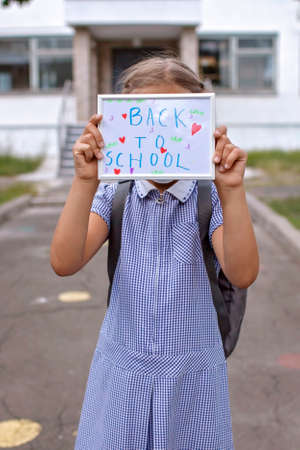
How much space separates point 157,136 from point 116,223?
32cm

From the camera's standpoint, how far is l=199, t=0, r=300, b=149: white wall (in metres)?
17.6

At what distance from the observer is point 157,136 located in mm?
1559

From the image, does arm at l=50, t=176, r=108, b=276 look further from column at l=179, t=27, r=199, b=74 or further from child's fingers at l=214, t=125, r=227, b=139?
column at l=179, t=27, r=199, b=74

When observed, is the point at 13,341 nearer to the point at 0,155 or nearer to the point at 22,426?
the point at 22,426

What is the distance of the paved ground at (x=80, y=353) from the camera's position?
9.52 ft

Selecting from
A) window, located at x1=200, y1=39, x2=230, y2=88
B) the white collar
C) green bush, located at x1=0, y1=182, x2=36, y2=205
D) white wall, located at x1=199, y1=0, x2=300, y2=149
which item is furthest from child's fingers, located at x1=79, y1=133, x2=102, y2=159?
window, located at x1=200, y1=39, x2=230, y2=88

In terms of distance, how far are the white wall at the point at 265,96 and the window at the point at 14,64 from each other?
544 cm

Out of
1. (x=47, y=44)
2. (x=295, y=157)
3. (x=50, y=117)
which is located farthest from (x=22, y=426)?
(x=47, y=44)

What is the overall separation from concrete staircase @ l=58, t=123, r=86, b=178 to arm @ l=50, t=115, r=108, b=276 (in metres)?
12.1

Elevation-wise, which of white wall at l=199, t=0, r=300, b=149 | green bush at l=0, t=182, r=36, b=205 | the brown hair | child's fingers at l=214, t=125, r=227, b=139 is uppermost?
white wall at l=199, t=0, r=300, b=149

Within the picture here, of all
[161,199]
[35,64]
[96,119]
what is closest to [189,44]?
[35,64]

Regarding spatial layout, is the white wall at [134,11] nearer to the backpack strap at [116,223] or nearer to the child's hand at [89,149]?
the backpack strap at [116,223]

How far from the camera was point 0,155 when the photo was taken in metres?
16.9

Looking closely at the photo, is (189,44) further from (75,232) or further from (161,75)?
(75,232)
